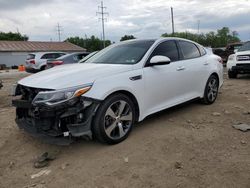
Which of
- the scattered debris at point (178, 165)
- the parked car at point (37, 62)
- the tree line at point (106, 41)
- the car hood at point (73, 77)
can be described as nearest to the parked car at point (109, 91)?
the car hood at point (73, 77)

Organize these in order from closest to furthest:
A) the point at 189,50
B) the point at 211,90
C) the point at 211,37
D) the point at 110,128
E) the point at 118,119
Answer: the point at 110,128 → the point at 118,119 → the point at 189,50 → the point at 211,90 → the point at 211,37

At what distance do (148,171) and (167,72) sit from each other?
6.73ft

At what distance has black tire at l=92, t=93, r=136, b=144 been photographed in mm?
3594

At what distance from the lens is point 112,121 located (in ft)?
12.5

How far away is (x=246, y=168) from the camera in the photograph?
3.13 meters

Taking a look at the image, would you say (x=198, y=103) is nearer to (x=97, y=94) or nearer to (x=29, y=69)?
(x=97, y=94)

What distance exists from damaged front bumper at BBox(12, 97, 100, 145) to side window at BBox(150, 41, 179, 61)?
1.72 metres

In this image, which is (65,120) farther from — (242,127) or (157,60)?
(242,127)

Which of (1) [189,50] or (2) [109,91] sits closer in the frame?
(2) [109,91]

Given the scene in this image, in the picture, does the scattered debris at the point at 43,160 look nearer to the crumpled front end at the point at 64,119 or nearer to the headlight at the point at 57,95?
the crumpled front end at the point at 64,119

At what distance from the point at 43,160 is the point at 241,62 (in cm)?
896

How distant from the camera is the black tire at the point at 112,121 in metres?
3.59

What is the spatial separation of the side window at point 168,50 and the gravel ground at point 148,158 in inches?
47.3

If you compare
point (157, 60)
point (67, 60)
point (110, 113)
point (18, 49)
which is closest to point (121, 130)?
point (110, 113)
